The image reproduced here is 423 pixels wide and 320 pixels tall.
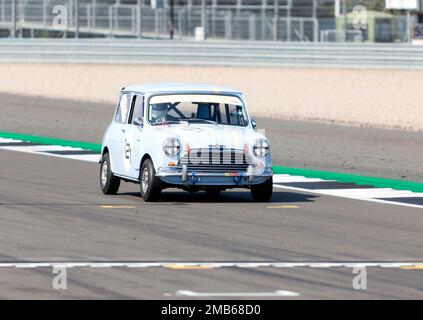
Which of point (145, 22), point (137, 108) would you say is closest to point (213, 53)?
point (145, 22)

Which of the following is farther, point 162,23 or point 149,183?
point 162,23

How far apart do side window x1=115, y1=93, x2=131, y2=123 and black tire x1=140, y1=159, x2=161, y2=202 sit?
144cm

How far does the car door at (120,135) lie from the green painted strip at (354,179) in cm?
428

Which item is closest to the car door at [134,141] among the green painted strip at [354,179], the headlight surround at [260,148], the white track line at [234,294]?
the headlight surround at [260,148]

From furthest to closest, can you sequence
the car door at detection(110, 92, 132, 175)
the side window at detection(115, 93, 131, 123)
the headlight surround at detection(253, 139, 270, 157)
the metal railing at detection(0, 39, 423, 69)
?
the metal railing at detection(0, 39, 423, 69), the side window at detection(115, 93, 131, 123), the car door at detection(110, 92, 132, 175), the headlight surround at detection(253, 139, 270, 157)

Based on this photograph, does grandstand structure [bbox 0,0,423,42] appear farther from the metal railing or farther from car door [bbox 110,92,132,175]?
car door [bbox 110,92,132,175]

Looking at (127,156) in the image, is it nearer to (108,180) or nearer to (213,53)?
(108,180)

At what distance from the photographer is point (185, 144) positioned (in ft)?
57.5

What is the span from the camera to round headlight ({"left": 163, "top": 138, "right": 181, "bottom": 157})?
17453 mm

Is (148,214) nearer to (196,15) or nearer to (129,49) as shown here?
(129,49)

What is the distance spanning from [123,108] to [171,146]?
212cm

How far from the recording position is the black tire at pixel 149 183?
17.5 m

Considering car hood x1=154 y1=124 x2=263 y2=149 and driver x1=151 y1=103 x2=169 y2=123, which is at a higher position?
driver x1=151 y1=103 x2=169 y2=123

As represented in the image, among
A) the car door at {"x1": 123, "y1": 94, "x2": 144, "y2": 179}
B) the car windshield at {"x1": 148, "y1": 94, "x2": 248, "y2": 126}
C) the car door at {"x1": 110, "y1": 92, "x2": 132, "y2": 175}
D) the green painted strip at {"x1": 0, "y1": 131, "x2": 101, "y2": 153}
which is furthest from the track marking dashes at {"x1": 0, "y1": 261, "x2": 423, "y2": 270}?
the green painted strip at {"x1": 0, "y1": 131, "x2": 101, "y2": 153}
